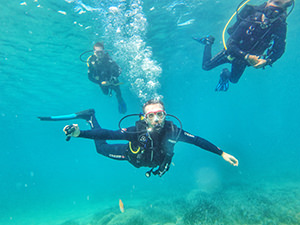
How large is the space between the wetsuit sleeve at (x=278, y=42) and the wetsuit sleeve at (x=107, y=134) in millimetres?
4429

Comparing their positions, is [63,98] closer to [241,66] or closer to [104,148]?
[104,148]

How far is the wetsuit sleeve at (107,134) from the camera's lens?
150 inches

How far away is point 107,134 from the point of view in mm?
4090

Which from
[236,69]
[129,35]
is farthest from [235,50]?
[129,35]

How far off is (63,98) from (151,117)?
30.3m


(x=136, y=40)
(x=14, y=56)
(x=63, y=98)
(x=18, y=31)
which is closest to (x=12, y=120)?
(x=63, y=98)

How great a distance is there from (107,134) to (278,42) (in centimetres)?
561

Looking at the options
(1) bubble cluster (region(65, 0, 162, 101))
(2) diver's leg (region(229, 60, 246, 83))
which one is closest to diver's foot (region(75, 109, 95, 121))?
(2) diver's leg (region(229, 60, 246, 83))

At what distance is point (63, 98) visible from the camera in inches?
1200

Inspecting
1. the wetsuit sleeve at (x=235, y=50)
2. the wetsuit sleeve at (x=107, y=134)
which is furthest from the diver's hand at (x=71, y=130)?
the wetsuit sleeve at (x=235, y=50)

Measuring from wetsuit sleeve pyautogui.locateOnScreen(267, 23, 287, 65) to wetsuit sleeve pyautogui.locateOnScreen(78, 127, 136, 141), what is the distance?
4429 mm

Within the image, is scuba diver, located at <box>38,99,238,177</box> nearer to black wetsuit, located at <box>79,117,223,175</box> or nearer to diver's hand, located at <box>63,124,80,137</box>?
black wetsuit, located at <box>79,117,223,175</box>

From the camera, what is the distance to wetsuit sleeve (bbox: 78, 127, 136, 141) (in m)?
3.81

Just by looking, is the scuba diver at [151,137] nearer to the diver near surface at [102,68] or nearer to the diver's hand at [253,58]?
the diver's hand at [253,58]
